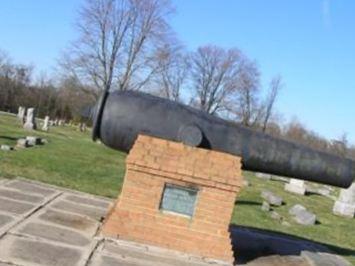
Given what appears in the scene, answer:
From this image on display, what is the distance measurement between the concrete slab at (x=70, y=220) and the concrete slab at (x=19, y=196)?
2.66 feet

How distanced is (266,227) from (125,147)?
18.9 feet

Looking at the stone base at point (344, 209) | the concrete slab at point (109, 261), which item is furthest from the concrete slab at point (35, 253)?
the stone base at point (344, 209)

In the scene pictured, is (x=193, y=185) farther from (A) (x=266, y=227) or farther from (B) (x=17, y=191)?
(A) (x=266, y=227)

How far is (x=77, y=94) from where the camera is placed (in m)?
46.9

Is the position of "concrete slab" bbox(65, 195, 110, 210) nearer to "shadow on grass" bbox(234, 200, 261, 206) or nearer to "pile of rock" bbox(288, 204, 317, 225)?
"pile of rock" bbox(288, 204, 317, 225)

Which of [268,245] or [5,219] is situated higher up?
[268,245]

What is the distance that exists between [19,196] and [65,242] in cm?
298

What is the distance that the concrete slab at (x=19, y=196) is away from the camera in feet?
31.8

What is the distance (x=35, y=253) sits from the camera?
6.54 metres

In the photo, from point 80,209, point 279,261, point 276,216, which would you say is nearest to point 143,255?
point 279,261

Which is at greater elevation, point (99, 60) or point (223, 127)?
point (99, 60)

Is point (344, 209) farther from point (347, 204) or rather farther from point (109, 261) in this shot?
point (109, 261)

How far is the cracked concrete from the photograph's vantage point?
657 cm

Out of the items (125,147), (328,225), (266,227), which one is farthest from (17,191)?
(328,225)
